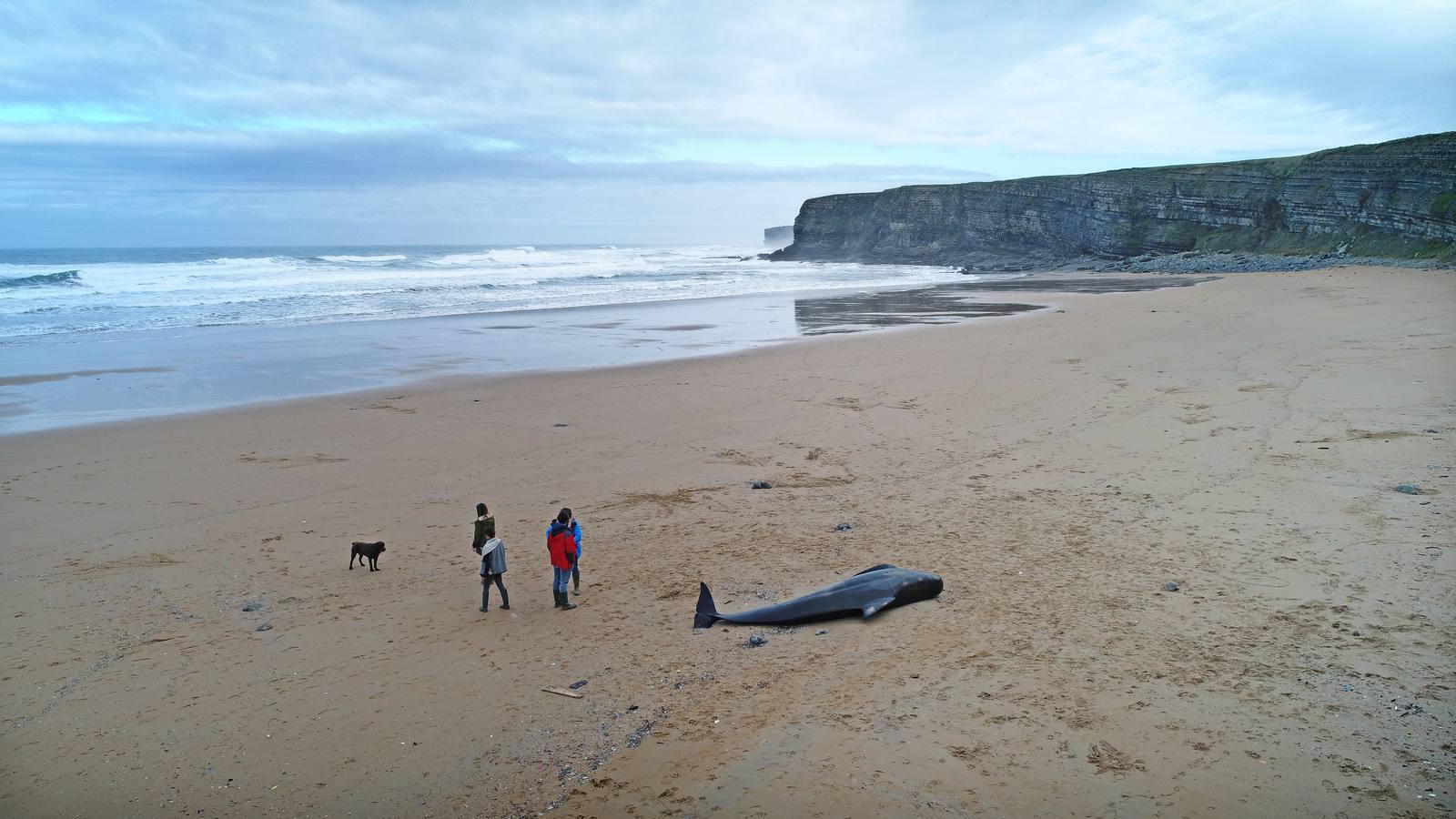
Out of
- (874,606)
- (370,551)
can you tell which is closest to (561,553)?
(370,551)

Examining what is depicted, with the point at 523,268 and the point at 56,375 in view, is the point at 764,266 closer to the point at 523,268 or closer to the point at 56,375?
the point at 523,268

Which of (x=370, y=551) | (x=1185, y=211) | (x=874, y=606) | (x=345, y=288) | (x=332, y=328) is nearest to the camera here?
(x=874, y=606)

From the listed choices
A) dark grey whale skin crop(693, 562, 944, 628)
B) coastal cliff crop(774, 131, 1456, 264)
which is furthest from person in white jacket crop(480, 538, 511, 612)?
coastal cliff crop(774, 131, 1456, 264)

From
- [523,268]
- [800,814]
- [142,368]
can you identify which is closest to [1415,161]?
[800,814]

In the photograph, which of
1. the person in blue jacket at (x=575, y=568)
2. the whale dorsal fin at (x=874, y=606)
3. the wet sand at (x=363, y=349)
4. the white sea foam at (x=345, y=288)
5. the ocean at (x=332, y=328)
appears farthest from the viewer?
the white sea foam at (x=345, y=288)

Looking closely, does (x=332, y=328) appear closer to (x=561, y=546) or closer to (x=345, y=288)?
(x=345, y=288)

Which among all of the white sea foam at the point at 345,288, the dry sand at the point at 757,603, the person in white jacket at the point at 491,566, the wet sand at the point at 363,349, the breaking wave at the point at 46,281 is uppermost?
the breaking wave at the point at 46,281

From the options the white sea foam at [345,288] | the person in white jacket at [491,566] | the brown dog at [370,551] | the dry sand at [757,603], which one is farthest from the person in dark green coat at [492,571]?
the white sea foam at [345,288]

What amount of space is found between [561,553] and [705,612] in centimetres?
132

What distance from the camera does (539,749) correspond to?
4.68 m

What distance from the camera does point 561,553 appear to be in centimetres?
660

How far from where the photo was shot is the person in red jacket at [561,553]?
657 cm

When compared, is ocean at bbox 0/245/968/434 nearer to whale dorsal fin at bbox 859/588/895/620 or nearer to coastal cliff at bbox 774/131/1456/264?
coastal cliff at bbox 774/131/1456/264

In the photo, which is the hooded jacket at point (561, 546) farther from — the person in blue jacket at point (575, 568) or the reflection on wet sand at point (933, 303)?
the reflection on wet sand at point (933, 303)
